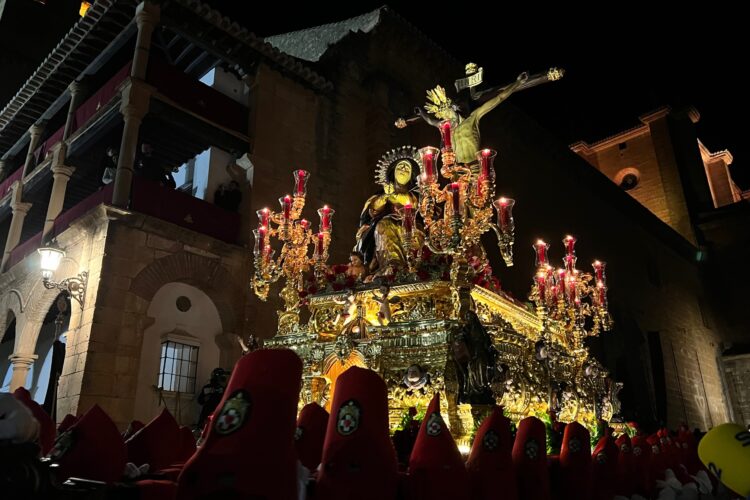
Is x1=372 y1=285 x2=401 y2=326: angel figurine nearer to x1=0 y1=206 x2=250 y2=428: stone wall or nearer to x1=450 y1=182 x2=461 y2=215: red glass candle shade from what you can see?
x1=450 y1=182 x2=461 y2=215: red glass candle shade

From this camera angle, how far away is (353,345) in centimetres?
Answer: 591

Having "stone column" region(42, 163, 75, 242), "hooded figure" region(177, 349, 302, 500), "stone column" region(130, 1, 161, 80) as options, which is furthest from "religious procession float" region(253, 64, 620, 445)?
"stone column" region(42, 163, 75, 242)

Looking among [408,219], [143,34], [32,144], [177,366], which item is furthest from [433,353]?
[32,144]

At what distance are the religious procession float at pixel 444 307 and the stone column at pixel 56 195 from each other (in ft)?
21.7

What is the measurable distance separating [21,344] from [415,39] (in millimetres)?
13027

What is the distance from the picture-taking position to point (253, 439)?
195 centimetres

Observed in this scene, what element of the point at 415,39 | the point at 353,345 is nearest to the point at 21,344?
the point at 353,345

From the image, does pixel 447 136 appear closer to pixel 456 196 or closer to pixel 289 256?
pixel 456 196

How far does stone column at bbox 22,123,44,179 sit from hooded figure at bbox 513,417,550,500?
47.1ft

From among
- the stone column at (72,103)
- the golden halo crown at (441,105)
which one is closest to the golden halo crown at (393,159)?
the golden halo crown at (441,105)

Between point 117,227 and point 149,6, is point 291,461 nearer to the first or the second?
point 117,227

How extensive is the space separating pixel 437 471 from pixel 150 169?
11532mm

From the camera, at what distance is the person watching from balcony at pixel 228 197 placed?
11.8m

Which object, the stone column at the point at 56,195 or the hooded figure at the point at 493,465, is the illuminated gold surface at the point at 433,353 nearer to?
the hooded figure at the point at 493,465
